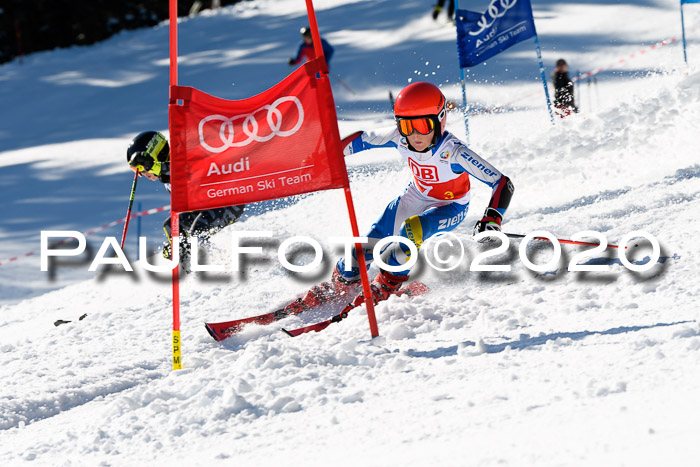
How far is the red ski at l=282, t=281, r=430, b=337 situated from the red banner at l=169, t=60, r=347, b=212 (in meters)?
0.97

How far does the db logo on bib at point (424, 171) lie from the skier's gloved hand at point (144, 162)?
222 centimetres

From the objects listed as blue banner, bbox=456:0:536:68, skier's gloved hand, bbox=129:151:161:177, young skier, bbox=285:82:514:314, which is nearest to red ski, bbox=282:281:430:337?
young skier, bbox=285:82:514:314

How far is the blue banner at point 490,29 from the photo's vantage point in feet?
31.4

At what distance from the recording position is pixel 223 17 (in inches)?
909

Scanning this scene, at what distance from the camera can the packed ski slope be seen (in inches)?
120

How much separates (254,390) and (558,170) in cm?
569

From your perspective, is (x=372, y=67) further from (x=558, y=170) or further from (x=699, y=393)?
(x=699, y=393)

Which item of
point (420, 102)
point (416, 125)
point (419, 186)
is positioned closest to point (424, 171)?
point (419, 186)

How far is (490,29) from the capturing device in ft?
31.6

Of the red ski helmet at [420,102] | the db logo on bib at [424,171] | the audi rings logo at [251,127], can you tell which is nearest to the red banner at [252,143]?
the audi rings logo at [251,127]

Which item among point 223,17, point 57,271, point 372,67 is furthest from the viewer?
point 223,17

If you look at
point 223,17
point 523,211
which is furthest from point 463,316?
point 223,17

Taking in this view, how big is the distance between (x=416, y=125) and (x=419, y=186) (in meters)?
0.58

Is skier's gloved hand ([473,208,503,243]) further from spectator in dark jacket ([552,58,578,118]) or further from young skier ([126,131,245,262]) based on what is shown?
spectator in dark jacket ([552,58,578,118])
